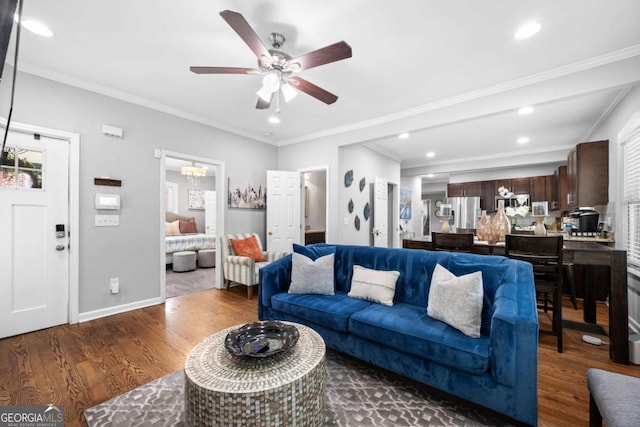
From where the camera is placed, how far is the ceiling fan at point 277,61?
179 cm

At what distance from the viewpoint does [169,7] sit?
196 centimetres

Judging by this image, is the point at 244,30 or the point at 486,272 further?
the point at 486,272

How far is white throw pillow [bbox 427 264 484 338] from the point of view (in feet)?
5.70

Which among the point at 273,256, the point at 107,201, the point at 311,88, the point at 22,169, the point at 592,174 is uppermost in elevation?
the point at 311,88

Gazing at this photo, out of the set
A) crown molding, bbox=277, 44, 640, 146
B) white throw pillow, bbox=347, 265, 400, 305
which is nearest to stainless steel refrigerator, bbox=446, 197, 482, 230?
crown molding, bbox=277, 44, 640, 146

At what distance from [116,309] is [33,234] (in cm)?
118

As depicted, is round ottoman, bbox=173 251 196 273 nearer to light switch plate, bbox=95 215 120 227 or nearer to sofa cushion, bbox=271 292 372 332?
light switch plate, bbox=95 215 120 227

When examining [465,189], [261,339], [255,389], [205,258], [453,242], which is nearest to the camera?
[255,389]

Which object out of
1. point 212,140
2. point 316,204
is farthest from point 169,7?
point 316,204

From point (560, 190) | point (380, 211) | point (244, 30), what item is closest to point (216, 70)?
point (244, 30)

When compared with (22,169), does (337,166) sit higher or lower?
higher

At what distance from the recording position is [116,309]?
3.25 meters

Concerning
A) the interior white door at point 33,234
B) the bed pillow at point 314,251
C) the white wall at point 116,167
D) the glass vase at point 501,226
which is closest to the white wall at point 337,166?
the bed pillow at point 314,251

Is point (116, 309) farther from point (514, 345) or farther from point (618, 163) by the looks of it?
point (618, 163)
